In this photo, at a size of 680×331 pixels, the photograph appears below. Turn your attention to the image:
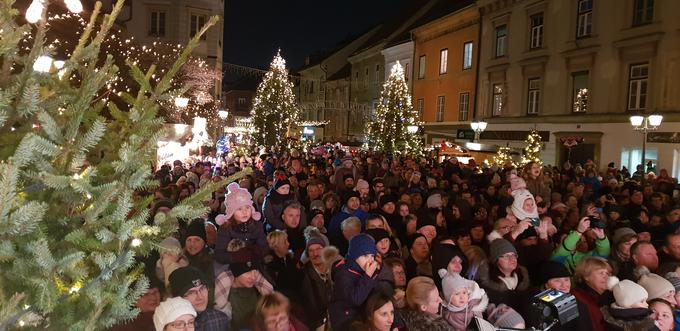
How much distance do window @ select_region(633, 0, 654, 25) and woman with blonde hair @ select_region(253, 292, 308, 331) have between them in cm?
2091

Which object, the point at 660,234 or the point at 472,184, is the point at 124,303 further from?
the point at 472,184

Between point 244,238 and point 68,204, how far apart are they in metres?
3.61

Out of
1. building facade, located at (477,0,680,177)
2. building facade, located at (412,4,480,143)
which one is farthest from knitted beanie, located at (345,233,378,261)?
building facade, located at (412,4,480,143)

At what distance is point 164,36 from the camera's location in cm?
3775

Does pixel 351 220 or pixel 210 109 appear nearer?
pixel 351 220

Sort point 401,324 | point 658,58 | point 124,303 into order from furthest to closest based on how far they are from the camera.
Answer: point 658,58 → point 401,324 → point 124,303

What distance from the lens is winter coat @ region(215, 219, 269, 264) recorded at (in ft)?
18.7

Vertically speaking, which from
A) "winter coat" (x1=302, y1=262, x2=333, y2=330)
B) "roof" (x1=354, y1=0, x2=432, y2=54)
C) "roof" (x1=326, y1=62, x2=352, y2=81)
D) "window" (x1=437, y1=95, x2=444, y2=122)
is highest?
"roof" (x1=354, y1=0, x2=432, y2=54)

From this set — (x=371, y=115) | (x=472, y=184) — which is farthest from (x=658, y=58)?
(x=371, y=115)

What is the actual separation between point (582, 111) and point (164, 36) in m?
27.0

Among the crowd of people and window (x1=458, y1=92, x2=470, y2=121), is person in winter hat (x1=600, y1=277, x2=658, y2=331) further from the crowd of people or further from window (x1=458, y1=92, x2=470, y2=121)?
window (x1=458, y1=92, x2=470, y2=121)

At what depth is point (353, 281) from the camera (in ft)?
15.1

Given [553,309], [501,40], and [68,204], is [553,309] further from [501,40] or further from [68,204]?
[501,40]

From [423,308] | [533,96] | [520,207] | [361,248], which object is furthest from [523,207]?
[533,96]
